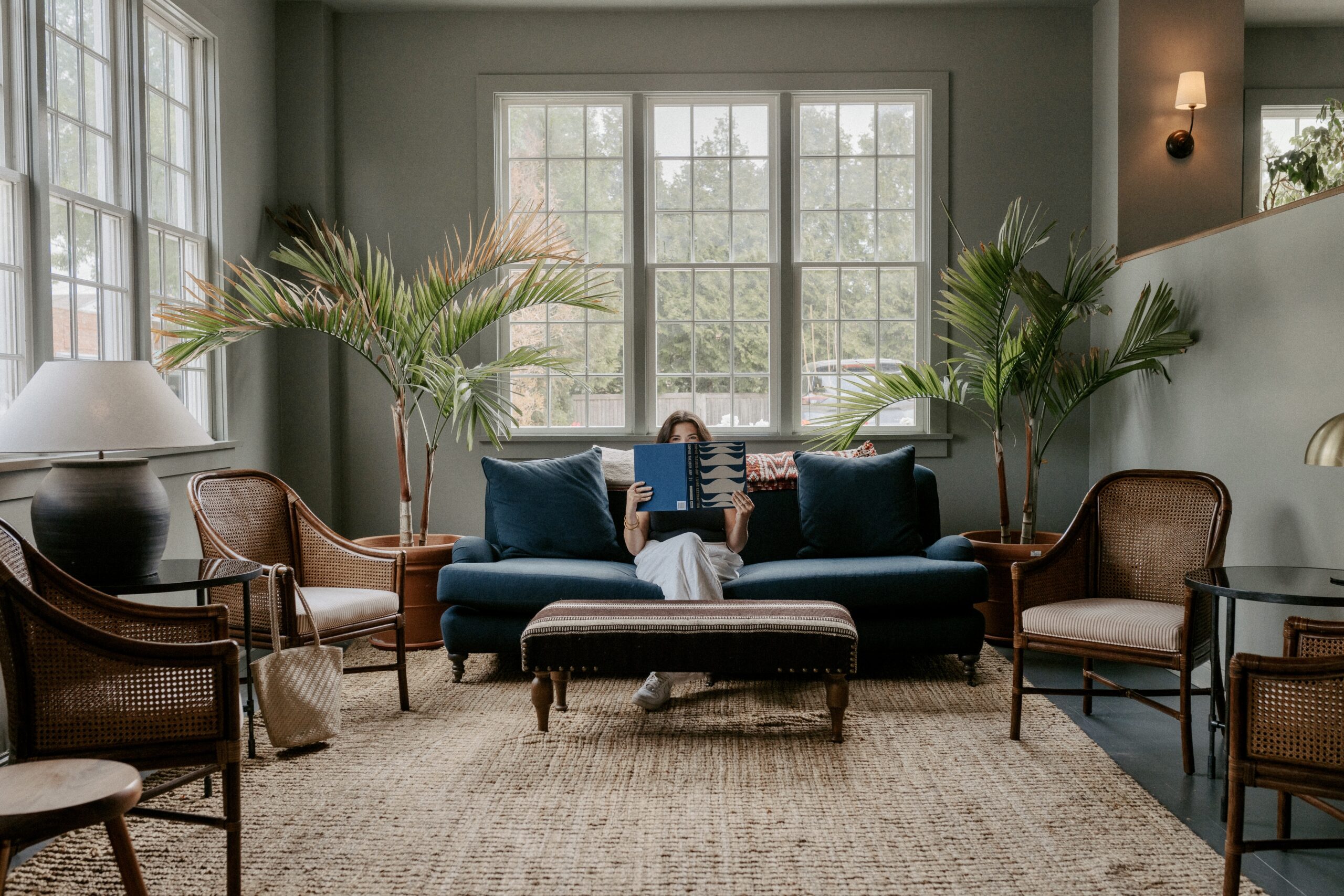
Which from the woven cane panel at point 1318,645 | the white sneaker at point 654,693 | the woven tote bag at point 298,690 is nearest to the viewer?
the woven cane panel at point 1318,645

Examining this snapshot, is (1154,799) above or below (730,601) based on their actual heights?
below

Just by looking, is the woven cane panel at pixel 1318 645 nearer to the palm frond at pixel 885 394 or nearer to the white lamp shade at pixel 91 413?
the palm frond at pixel 885 394

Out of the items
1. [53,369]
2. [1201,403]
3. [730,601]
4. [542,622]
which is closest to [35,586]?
[53,369]

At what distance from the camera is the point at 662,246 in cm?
525

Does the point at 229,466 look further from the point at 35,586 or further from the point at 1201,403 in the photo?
the point at 1201,403

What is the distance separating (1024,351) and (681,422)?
162 cm

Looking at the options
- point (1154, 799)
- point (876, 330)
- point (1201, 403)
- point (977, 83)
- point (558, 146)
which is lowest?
point (1154, 799)

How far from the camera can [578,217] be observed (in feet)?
17.2

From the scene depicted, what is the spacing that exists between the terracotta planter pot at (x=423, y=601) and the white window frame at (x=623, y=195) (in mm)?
1141

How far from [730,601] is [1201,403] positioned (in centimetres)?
217

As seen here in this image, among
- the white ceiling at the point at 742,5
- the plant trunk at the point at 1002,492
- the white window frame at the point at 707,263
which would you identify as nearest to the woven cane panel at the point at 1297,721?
the plant trunk at the point at 1002,492

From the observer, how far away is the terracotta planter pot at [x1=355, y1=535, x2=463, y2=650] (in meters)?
4.28

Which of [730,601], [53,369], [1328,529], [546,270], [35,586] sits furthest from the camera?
[546,270]

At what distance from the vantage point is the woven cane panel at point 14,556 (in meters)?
2.06
